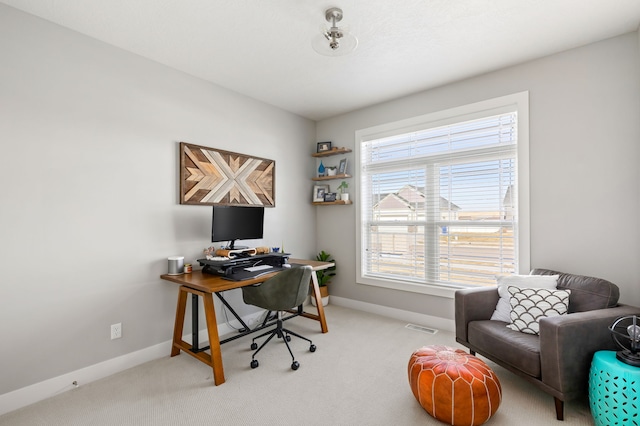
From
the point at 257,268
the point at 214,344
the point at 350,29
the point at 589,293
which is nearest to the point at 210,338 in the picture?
the point at 214,344

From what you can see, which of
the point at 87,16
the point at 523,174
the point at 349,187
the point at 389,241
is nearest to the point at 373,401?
the point at 389,241

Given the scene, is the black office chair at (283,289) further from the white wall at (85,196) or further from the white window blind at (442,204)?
the white window blind at (442,204)

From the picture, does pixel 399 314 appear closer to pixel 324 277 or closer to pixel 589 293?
pixel 324 277

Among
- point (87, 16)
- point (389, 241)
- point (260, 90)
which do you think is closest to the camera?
point (87, 16)

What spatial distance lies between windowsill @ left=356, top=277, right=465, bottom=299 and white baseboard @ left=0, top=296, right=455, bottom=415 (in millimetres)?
268

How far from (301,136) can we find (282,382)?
313 centimetres

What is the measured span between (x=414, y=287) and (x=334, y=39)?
2716 millimetres

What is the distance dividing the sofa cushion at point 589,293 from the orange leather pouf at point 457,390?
0.98 meters

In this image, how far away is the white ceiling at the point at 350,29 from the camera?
6.69ft

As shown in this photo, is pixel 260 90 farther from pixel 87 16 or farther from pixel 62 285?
pixel 62 285

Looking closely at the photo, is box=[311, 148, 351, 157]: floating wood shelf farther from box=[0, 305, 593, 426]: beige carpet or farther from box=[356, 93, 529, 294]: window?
box=[0, 305, 593, 426]: beige carpet

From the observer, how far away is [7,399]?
77.5 inches

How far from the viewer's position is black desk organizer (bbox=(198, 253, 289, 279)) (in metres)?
2.65

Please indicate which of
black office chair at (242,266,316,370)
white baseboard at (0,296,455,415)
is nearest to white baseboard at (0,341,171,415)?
white baseboard at (0,296,455,415)
